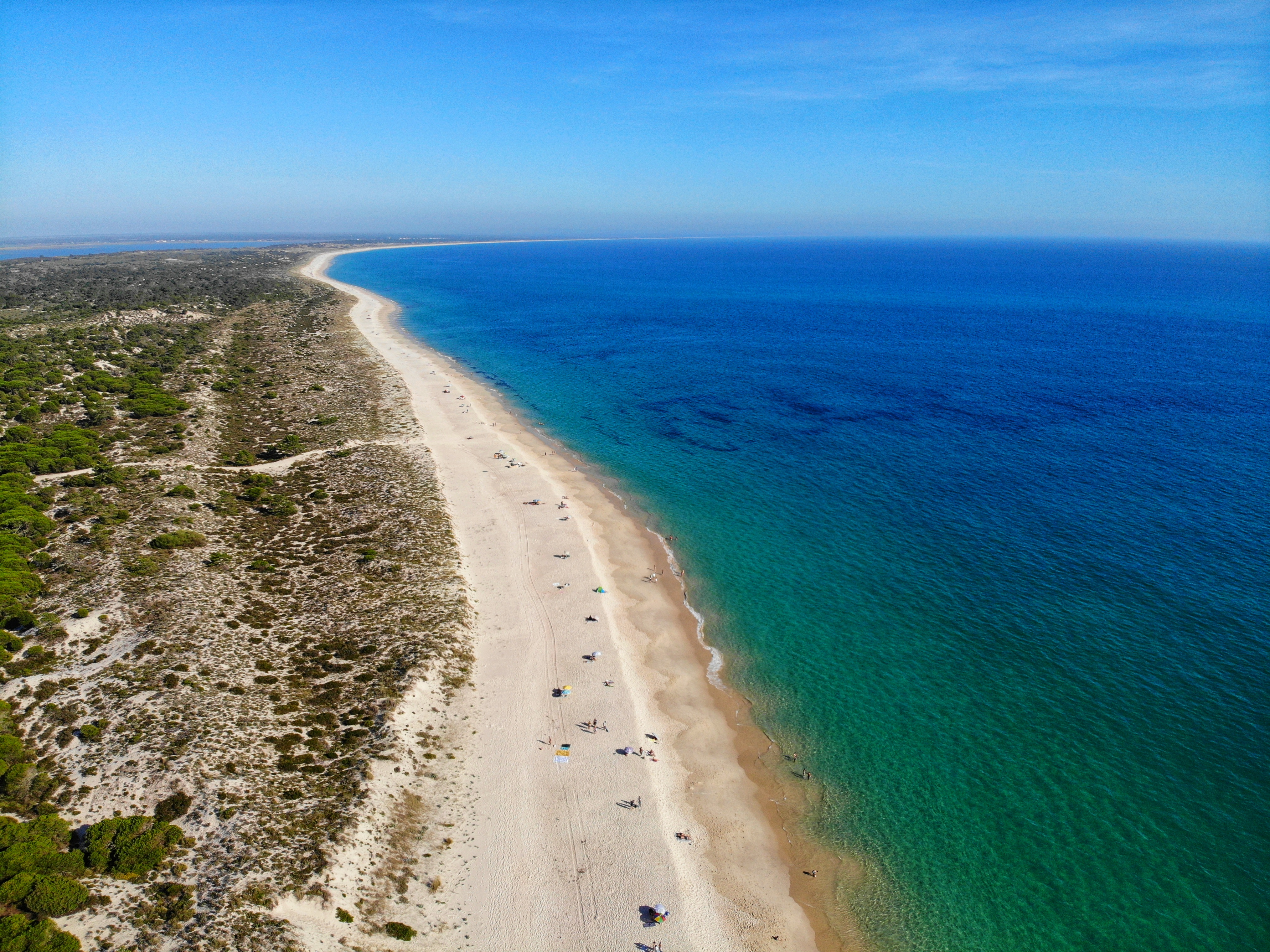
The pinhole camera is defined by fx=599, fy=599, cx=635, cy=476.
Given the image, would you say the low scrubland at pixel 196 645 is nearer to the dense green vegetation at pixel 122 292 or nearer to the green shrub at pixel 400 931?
the green shrub at pixel 400 931

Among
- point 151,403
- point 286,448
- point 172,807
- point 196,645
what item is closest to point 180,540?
point 196,645

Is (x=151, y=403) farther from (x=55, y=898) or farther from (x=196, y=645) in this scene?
(x=55, y=898)

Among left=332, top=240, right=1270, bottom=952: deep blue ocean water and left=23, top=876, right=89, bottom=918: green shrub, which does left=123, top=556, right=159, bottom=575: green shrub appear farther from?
left=332, top=240, right=1270, bottom=952: deep blue ocean water

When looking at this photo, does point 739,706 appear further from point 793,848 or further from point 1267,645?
point 1267,645

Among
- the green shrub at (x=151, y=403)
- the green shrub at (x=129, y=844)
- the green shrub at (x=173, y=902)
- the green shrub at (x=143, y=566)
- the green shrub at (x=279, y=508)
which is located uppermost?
the green shrub at (x=151, y=403)

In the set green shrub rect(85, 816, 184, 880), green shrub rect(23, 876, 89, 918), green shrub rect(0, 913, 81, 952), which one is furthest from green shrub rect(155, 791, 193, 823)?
green shrub rect(0, 913, 81, 952)

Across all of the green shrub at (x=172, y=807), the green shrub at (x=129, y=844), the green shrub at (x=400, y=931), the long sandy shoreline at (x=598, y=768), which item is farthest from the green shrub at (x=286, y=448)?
the green shrub at (x=400, y=931)
